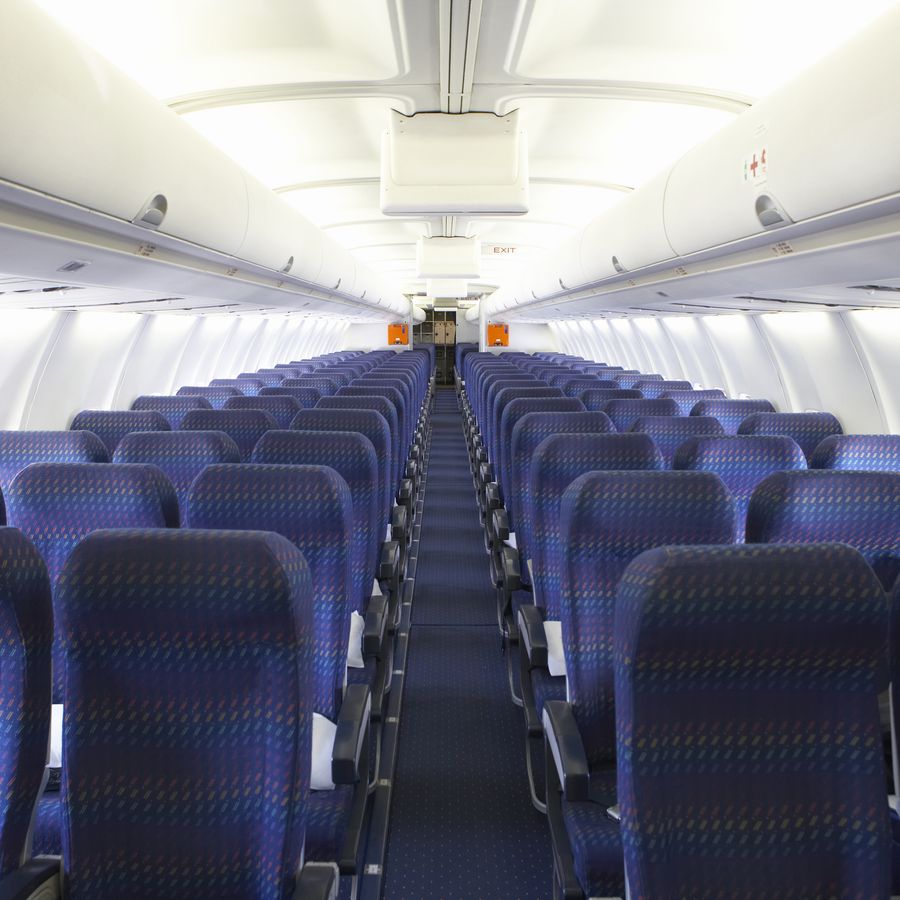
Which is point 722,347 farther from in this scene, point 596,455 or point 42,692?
point 42,692

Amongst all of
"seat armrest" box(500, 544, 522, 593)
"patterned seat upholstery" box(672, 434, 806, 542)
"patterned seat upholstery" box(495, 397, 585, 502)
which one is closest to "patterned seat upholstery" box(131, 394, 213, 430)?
"patterned seat upholstery" box(495, 397, 585, 502)

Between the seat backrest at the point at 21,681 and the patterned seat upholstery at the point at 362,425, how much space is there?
2.43 meters

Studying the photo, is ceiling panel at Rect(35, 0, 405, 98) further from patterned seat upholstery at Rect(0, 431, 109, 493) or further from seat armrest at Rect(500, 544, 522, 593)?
seat armrest at Rect(500, 544, 522, 593)

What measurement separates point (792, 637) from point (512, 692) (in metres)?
2.66

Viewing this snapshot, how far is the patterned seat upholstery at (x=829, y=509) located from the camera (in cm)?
244

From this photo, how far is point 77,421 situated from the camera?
512cm

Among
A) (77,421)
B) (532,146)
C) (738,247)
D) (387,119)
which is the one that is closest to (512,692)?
(738,247)

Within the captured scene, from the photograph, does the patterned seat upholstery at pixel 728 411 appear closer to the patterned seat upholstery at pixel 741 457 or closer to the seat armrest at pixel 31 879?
the patterned seat upholstery at pixel 741 457

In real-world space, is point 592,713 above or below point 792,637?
below

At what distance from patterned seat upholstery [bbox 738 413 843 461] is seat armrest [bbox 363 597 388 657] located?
2931 millimetres

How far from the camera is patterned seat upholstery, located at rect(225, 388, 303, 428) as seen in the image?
6012 millimetres

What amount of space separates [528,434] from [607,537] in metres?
1.93

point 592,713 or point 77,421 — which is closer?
point 592,713

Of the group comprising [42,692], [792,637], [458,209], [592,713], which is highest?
[458,209]
